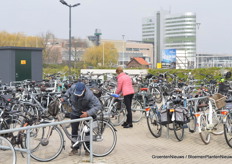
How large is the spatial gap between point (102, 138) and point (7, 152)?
1.76 metres

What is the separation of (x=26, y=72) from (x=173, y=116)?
427 inches

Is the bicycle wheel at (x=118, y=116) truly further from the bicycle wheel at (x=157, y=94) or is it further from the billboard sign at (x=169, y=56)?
the billboard sign at (x=169, y=56)

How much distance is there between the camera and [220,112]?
7004 mm

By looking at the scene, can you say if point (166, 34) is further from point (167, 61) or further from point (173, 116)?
point (173, 116)

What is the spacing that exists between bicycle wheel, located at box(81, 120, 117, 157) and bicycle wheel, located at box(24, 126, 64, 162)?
16.9 inches

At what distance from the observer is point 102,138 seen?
5.84 m

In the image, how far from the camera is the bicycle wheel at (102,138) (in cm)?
571

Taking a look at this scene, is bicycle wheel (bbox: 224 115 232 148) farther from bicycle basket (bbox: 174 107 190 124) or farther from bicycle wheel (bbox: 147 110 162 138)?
bicycle wheel (bbox: 147 110 162 138)

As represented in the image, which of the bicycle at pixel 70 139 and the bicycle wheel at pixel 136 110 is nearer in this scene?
the bicycle at pixel 70 139

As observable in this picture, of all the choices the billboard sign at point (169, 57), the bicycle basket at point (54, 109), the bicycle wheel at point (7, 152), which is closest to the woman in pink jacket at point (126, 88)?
the bicycle basket at point (54, 109)

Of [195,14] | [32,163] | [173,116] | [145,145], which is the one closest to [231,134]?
[173,116]

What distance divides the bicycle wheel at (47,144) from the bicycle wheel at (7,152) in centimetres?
46

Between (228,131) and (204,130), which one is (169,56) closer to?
(204,130)

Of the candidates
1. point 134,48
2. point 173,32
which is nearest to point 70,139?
point 134,48
